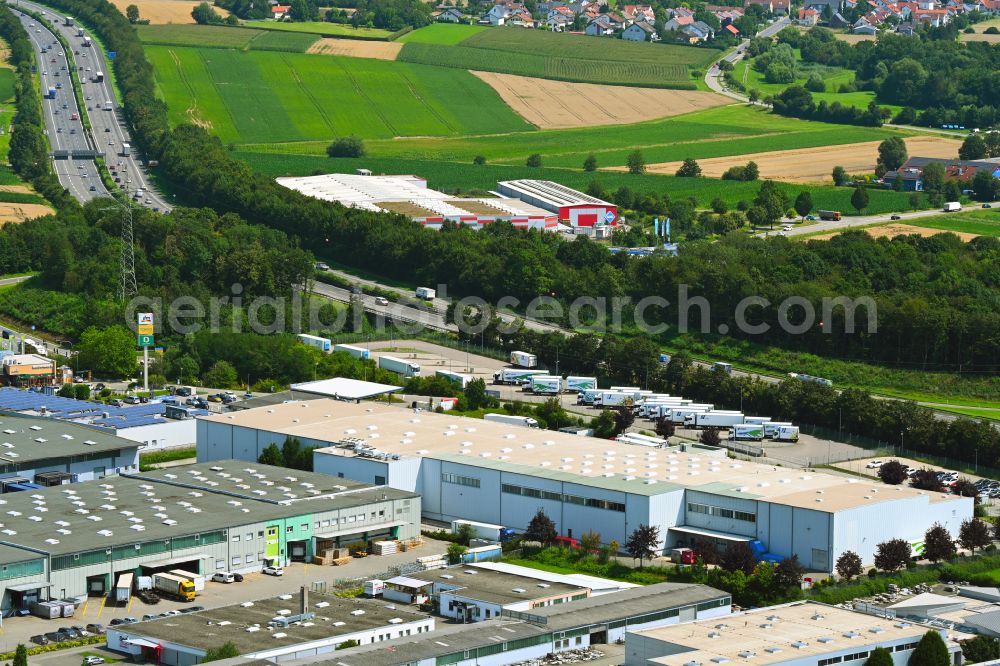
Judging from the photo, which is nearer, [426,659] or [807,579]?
[426,659]

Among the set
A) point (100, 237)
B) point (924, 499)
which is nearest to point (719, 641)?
point (924, 499)

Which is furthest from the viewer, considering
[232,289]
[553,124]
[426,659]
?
[553,124]

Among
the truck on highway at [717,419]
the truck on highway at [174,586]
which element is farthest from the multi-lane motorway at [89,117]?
the truck on highway at [174,586]

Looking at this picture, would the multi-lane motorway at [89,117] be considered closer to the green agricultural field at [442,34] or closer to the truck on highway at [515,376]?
the green agricultural field at [442,34]

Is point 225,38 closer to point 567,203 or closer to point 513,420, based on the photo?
point 567,203


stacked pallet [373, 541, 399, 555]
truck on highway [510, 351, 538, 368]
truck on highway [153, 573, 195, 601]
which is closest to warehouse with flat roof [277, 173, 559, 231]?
truck on highway [510, 351, 538, 368]

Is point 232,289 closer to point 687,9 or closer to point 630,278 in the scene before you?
point 630,278
